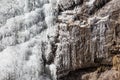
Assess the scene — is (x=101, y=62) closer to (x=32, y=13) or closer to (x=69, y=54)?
(x=69, y=54)

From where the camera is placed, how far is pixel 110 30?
18.5 feet

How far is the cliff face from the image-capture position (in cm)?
570

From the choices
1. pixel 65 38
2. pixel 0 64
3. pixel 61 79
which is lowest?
pixel 61 79

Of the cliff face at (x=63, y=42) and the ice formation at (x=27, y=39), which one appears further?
the ice formation at (x=27, y=39)

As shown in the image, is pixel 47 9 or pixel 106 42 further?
pixel 47 9

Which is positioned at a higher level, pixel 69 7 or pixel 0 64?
pixel 69 7

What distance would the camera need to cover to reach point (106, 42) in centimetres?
568

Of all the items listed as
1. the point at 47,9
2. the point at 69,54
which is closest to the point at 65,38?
the point at 69,54

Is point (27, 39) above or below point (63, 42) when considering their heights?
above

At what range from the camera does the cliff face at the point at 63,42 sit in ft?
18.7

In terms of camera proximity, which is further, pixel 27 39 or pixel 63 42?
pixel 27 39

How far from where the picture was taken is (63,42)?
5.87 meters

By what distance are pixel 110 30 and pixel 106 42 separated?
23 centimetres

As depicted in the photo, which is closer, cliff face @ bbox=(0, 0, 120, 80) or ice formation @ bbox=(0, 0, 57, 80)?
cliff face @ bbox=(0, 0, 120, 80)
